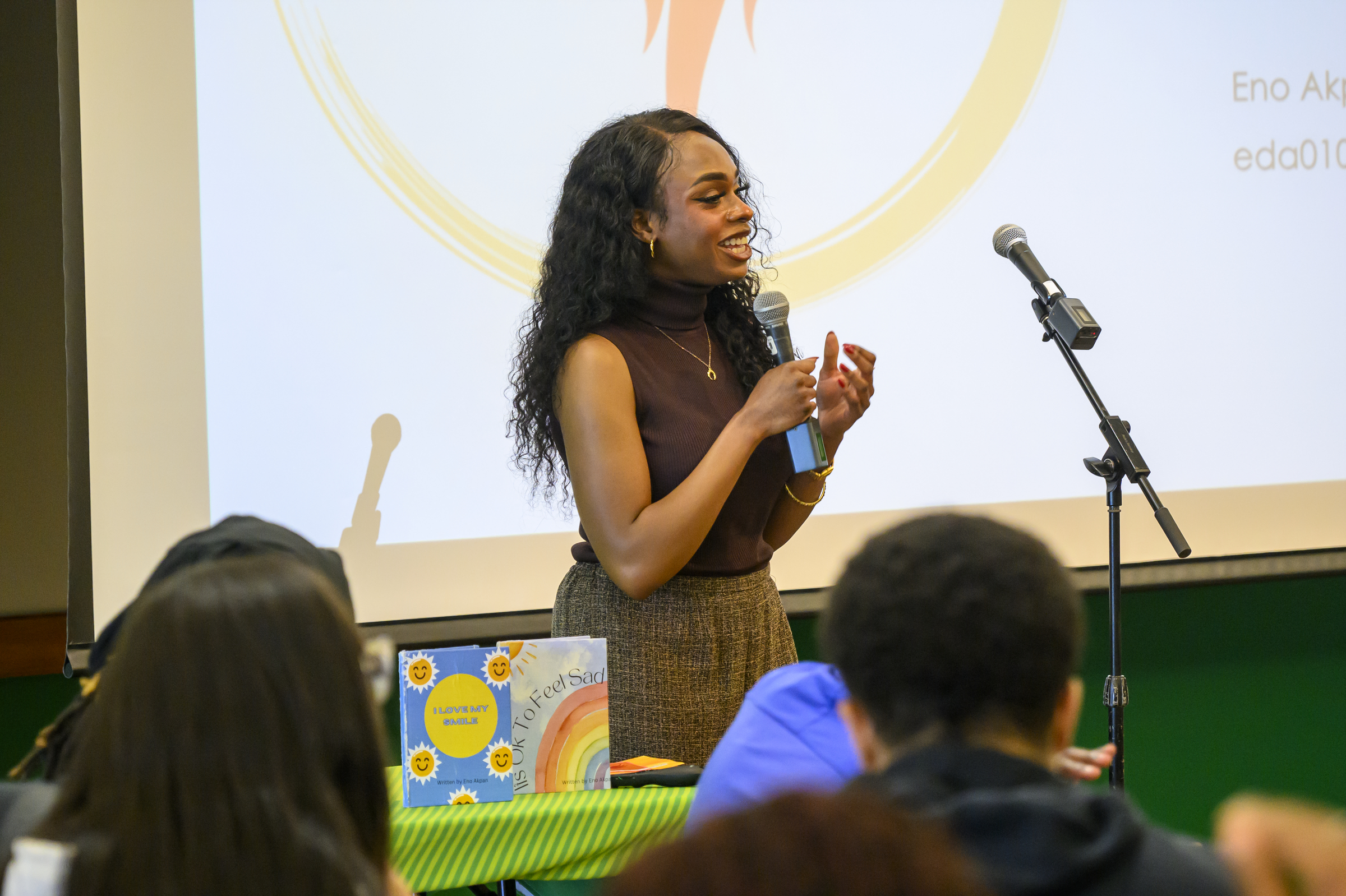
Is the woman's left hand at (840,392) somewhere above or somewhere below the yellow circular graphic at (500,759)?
above

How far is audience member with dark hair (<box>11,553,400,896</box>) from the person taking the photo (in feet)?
2.22

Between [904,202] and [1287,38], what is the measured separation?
44.3 inches

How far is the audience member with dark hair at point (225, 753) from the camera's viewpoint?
68cm

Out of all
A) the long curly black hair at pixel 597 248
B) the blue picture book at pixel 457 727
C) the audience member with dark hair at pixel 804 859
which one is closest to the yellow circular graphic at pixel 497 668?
the blue picture book at pixel 457 727

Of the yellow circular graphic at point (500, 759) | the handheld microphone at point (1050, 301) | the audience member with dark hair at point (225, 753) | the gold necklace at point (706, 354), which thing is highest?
the handheld microphone at point (1050, 301)

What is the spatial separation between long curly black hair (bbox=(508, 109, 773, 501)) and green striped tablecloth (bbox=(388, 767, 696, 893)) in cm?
55

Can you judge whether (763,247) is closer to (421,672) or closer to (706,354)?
(706,354)

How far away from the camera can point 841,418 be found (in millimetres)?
1785

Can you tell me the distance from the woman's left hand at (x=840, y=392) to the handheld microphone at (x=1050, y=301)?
12.2 inches

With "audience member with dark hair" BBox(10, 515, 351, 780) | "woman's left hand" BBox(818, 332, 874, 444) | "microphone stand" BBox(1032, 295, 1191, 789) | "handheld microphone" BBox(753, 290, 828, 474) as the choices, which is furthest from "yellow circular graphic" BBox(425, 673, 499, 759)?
"microphone stand" BBox(1032, 295, 1191, 789)

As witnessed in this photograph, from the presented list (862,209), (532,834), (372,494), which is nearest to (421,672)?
(532,834)

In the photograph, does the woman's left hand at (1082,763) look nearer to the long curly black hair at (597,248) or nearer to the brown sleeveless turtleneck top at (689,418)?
the brown sleeveless turtleneck top at (689,418)

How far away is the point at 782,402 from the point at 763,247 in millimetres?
1051

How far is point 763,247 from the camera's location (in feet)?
8.59
